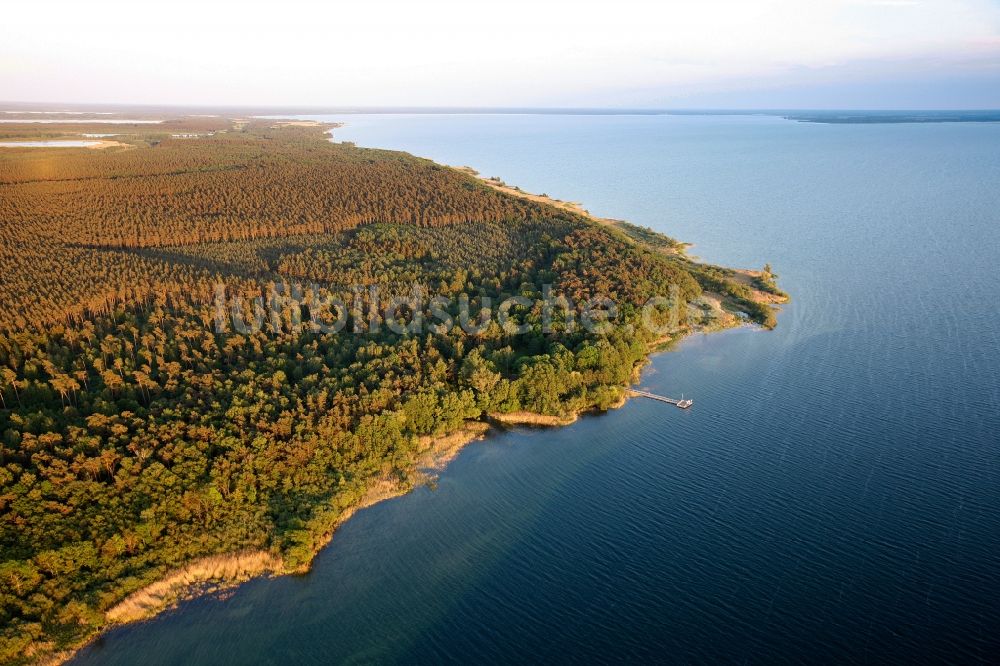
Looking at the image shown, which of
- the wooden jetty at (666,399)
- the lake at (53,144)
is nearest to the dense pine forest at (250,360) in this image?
the wooden jetty at (666,399)

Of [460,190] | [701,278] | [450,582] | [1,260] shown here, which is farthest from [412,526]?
[460,190]

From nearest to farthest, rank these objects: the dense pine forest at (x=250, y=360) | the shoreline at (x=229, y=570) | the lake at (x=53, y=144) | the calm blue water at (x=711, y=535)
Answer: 1. the calm blue water at (x=711, y=535)
2. the shoreline at (x=229, y=570)
3. the dense pine forest at (x=250, y=360)
4. the lake at (x=53, y=144)

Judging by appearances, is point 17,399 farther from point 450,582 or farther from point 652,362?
point 652,362

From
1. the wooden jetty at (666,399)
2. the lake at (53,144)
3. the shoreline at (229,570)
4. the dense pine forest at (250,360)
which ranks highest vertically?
the lake at (53,144)

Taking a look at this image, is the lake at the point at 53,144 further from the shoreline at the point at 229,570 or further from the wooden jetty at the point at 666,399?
the wooden jetty at the point at 666,399

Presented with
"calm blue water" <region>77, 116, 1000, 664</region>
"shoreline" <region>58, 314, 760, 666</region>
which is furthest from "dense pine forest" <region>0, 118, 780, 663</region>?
"calm blue water" <region>77, 116, 1000, 664</region>

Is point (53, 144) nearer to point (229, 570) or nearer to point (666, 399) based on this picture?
point (229, 570)
